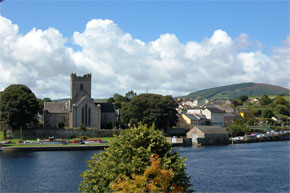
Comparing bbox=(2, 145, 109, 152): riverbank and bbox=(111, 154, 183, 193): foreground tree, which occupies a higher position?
bbox=(111, 154, 183, 193): foreground tree

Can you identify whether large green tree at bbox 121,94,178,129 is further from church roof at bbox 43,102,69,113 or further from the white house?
the white house

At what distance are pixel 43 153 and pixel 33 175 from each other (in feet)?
88.5

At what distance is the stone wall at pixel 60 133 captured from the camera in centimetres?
10119

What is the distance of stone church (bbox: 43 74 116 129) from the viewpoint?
10981 cm

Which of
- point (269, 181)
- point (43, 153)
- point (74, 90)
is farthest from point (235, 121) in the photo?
point (269, 181)

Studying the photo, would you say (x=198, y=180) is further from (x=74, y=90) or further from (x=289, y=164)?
(x=74, y=90)

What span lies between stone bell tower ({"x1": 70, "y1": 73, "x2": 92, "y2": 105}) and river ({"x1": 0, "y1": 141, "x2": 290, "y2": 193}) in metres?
37.5

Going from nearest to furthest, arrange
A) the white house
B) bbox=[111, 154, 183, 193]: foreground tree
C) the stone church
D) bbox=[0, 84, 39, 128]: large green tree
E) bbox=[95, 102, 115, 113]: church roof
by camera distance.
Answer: bbox=[111, 154, 183, 193]: foreground tree, bbox=[0, 84, 39, 128]: large green tree, the stone church, bbox=[95, 102, 115, 113]: church roof, the white house

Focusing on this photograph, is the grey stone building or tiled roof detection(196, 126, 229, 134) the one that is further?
tiled roof detection(196, 126, 229, 134)

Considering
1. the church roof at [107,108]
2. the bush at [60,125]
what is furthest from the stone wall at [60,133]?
the church roof at [107,108]

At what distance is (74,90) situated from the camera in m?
115

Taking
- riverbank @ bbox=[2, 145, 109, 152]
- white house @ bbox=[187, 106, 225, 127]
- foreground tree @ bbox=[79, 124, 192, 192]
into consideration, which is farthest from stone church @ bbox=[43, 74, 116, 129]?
foreground tree @ bbox=[79, 124, 192, 192]

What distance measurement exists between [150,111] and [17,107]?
34.7 metres

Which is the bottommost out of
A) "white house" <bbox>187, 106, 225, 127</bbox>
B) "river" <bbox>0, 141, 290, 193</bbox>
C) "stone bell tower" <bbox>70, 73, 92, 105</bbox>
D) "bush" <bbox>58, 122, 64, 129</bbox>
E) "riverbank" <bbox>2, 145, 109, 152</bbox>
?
"river" <bbox>0, 141, 290, 193</bbox>
